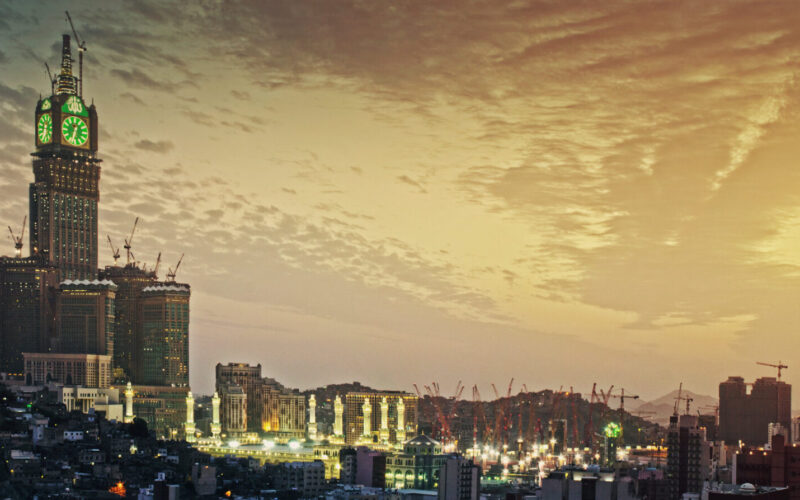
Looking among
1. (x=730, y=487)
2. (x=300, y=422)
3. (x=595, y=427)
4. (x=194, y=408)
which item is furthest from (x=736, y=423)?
(x=730, y=487)

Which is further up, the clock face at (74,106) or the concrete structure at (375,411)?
the clock face at (74,106)

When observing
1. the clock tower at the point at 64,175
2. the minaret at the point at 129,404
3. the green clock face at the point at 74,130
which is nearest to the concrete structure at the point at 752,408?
the minaret at the point at 129,404

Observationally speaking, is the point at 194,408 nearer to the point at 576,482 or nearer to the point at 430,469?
the point at 430,469

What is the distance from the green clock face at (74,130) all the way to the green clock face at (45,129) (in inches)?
35.0

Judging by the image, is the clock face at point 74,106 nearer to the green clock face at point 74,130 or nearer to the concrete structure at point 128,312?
the green clock face at point 74,130

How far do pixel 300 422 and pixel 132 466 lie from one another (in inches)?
1488

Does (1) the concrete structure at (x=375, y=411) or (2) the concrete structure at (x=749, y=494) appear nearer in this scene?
(2) the concrete structure at (x=749, y=494)

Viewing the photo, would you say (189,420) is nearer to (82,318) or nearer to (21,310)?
(82,318)

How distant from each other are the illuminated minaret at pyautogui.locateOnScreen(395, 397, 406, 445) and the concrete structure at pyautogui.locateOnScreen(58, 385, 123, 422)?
19015mm

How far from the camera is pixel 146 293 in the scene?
96.9 meters

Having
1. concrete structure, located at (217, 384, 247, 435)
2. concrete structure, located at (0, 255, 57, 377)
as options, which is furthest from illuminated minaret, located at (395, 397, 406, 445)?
concrete structure, located at (0, 255, 57, 377)

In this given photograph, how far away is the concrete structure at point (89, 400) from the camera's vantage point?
80.7 m

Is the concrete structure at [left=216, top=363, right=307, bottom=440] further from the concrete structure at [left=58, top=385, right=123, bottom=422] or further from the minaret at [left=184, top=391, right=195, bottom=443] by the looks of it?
the concrete structure at [left=58, top=385, right=123, bottom=422]

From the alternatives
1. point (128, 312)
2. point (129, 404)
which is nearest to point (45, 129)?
point (128, 312)
